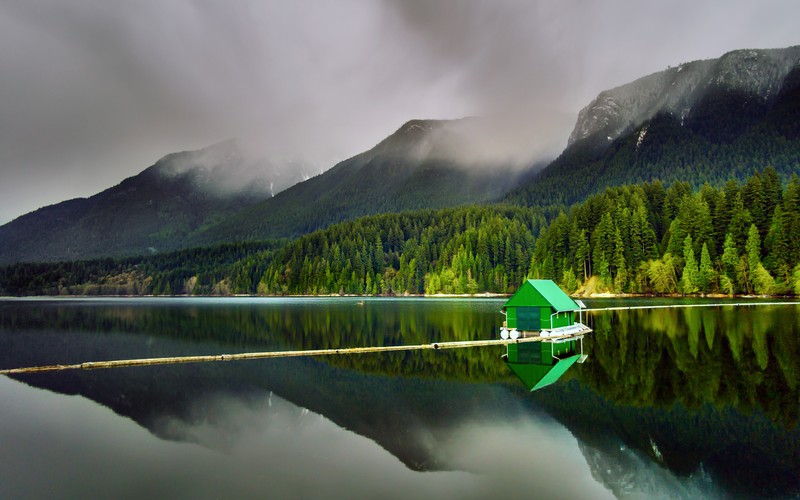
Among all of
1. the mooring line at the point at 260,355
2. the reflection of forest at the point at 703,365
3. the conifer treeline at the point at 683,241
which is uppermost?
the conifer treeline at the point at 683,241

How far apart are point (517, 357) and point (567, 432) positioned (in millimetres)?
17073

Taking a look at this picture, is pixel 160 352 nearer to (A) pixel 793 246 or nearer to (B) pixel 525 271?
(A) pixel 793 246

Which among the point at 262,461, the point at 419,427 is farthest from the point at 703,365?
the point at 262,461

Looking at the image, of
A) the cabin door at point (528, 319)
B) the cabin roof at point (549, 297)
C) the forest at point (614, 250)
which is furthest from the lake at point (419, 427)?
the forest at point (614, 250)

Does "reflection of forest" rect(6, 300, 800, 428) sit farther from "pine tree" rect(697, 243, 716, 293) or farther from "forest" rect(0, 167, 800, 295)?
"forest" rect(0, 167, 800, 295)

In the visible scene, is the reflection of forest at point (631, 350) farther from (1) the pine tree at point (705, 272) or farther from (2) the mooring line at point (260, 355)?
(1) the pine tree at point (705, 272)

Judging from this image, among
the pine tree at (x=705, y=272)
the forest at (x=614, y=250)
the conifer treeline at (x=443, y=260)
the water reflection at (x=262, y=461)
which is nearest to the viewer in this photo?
the water reflection at (x=262, y=461)

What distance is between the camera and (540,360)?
3341 cm

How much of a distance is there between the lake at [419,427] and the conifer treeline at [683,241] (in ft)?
210

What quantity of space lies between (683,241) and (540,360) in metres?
88.4

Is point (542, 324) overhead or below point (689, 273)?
below

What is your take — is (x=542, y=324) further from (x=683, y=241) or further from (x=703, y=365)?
(x=683, y=241)

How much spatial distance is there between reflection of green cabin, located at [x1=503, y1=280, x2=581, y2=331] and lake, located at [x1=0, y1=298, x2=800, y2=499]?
774 centimetres

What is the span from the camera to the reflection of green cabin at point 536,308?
4491 centimetres
